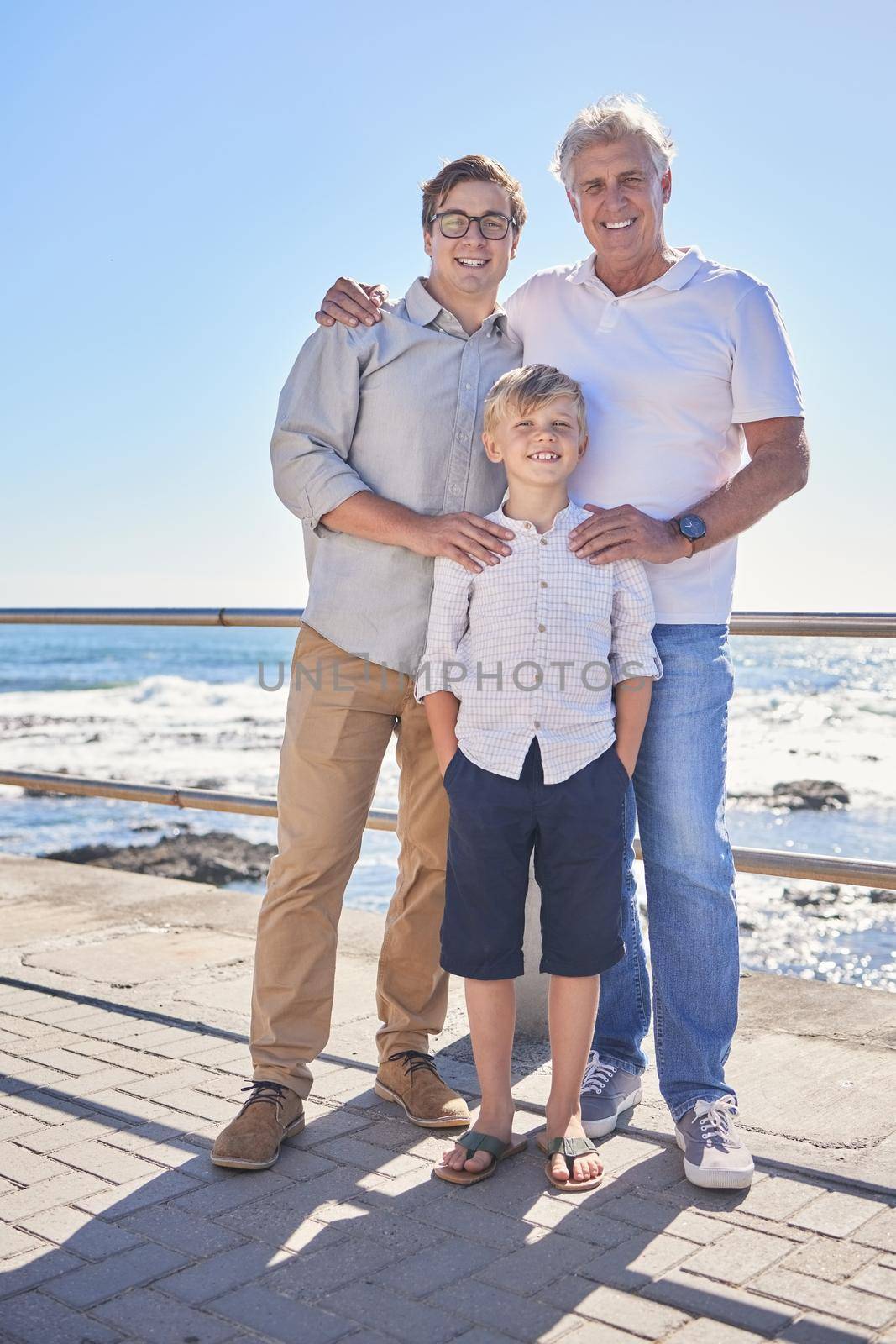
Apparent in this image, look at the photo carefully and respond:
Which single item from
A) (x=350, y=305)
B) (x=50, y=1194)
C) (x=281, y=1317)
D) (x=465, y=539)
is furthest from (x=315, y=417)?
(x=281, y=1317)

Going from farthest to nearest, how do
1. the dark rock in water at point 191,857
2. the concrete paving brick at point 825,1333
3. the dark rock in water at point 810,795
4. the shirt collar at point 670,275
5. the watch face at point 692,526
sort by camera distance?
1. the dark rock in water at point 810,795
2. the dark rock in water at point 191,857
3. the shirt collar at point 670,275
4. the watch face at point 692,526
5. the concrete paving brick at point 825,1333

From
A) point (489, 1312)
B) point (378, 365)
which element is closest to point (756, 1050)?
point (489, 1312)

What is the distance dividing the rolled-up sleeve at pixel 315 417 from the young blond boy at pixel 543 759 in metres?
0.38

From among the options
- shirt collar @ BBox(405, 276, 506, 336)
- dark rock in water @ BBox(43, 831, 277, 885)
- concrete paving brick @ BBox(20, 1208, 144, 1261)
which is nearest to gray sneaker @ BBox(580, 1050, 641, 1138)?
concrete paving brick @ BBox(20, 1208, 144, 1261)

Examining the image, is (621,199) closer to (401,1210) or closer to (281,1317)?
(401,1210)

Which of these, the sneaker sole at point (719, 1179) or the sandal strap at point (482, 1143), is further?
the sandal strap at point (482, 1143)

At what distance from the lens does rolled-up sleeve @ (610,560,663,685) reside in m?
2.44

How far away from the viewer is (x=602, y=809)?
2389 millimetres

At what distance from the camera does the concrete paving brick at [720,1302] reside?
6.01 feet

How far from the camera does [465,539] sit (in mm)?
2488

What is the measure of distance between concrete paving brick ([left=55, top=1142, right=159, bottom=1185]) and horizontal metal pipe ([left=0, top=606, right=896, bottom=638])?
1309 millimetres

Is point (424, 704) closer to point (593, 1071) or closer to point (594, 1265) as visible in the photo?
point (593, 1071)

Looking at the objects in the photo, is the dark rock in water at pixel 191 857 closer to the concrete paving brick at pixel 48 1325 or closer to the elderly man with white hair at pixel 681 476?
the elderly man with white hair at pixel 681 476

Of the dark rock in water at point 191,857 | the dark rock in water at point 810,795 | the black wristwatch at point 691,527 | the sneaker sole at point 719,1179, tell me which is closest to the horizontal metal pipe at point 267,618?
the black wristwatch at point 691,527
